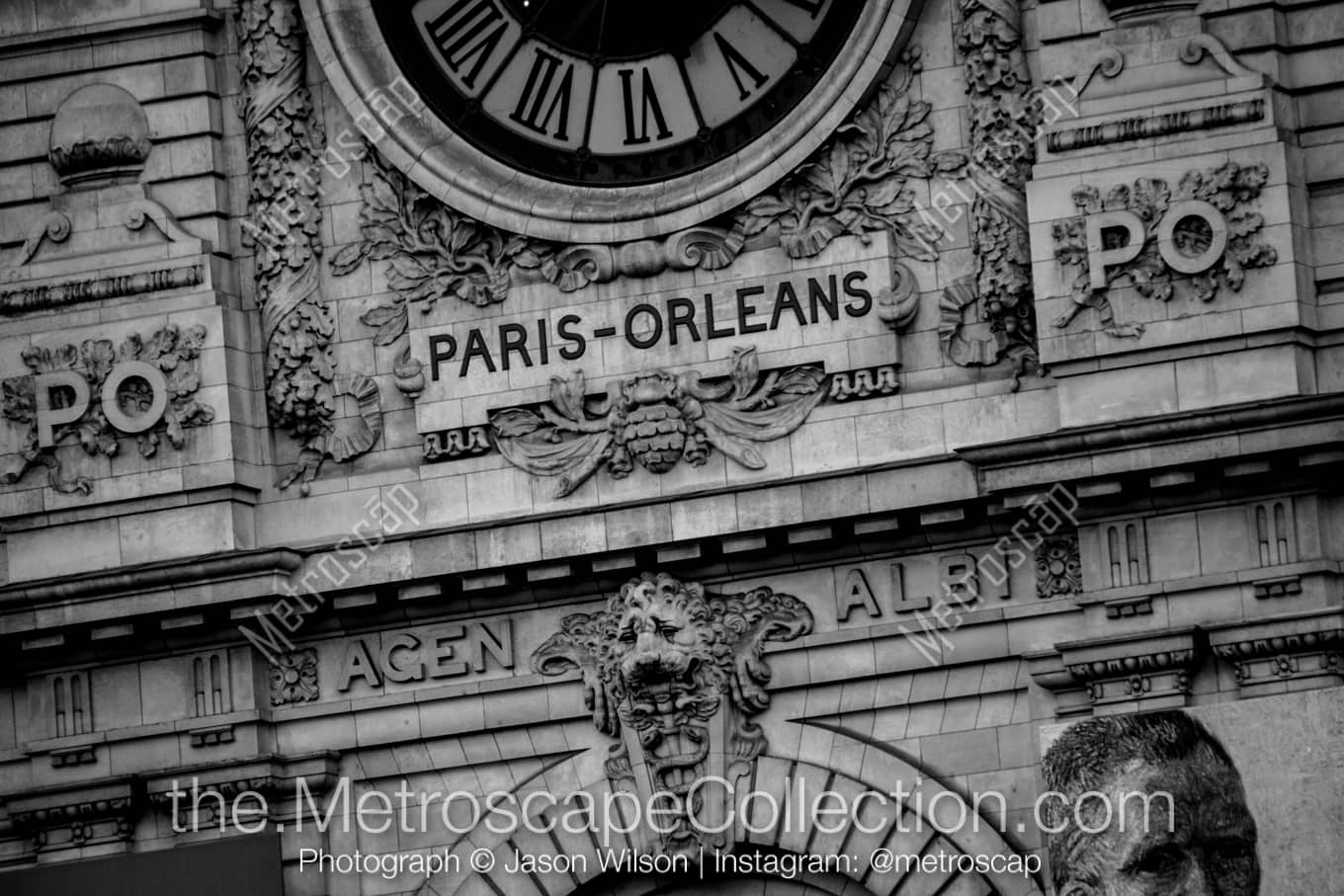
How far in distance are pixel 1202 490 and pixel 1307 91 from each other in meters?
3.41

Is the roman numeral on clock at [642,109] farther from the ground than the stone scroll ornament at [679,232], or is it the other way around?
the roman numeral on clock at [642,109]

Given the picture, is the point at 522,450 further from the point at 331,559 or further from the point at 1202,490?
the point at 1202,490

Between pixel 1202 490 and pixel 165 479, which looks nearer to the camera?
pixel 1202 490

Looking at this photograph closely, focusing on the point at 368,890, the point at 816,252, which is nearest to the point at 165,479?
the point at 368,890

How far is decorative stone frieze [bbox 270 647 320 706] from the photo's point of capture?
3272 centimetres

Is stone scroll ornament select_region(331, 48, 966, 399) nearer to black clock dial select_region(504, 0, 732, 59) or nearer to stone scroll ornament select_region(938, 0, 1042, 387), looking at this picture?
stone scroll ornament select_region(938, 0, 1042, 387)

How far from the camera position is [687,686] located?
31.6 m

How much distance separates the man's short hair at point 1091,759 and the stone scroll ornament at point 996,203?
10.2 feet

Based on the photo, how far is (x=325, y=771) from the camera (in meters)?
32.5

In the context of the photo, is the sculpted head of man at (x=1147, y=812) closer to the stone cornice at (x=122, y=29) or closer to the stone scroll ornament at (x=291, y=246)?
the stone scroll ornament at (x=291, y=246)

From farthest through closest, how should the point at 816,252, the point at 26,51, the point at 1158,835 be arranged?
the point at 26,51 → the point at 816,252 → the point at 1158,835

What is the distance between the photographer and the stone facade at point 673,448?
99.3 ft

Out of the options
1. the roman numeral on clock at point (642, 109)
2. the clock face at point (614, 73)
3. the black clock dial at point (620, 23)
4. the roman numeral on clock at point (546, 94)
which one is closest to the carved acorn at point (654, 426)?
the clock face at point (614, 73)

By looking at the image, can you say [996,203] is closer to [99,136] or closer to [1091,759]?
[1091,759]
